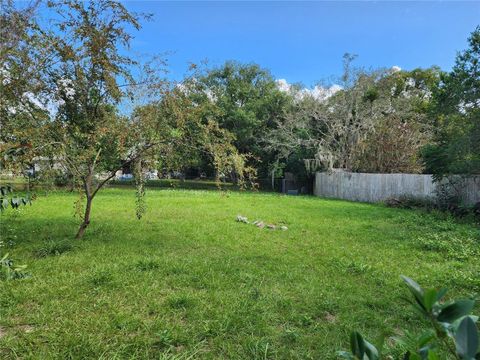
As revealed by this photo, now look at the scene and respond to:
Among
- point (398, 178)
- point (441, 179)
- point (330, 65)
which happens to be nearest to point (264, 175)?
point (330, 65)

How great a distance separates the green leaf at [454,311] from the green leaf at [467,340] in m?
0.04

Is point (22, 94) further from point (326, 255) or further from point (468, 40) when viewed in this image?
point (468, 40)

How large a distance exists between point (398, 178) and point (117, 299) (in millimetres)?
12546

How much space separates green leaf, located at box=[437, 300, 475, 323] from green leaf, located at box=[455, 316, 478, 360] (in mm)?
39

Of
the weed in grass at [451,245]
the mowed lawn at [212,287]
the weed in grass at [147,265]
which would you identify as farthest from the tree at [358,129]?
the weed in grass at [147,265]

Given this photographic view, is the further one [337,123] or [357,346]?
[337,123]

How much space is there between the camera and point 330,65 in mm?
17891

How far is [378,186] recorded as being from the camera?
14109 mm

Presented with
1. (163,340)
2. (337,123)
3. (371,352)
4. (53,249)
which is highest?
(337,123)

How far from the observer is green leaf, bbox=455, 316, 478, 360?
603 mm

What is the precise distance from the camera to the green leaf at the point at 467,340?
603mm

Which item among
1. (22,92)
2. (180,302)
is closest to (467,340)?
(180,302)

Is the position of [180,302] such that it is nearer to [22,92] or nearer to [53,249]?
[53,249]

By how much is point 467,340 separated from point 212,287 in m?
3.10
